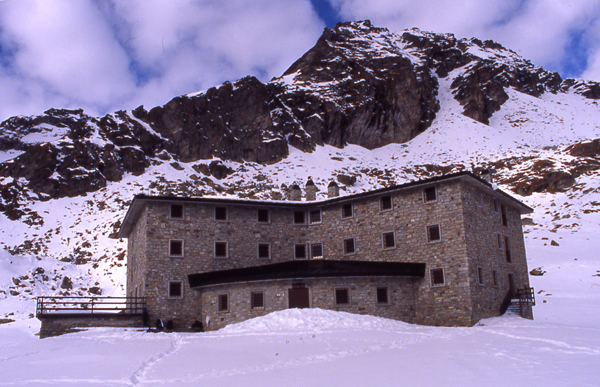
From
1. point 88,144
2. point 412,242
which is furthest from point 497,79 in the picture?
point 412,242

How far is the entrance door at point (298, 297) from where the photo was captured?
2715 centimetres

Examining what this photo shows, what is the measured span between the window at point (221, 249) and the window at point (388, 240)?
9382 mm

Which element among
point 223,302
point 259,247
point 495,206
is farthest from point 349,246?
point 495,206

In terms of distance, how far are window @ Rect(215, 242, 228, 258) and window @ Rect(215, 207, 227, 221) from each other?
153 cm

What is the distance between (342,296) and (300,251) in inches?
289

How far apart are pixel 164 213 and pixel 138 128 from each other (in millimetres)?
47664

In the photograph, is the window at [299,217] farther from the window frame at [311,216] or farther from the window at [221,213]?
the window at [221,213]

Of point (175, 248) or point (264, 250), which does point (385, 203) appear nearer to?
point (264, 250)

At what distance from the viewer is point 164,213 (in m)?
30.8

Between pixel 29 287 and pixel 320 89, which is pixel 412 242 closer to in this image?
pixel 29 287

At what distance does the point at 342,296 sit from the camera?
89.5ft

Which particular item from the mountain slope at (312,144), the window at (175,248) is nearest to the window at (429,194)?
the window at (175,248)

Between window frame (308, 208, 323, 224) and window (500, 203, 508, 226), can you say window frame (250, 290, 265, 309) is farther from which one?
window (500, 203, 508, 226)

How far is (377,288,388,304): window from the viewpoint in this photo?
2755 cm
